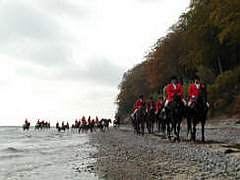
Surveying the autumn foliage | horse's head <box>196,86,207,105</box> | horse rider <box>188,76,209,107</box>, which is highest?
the autumn foliage

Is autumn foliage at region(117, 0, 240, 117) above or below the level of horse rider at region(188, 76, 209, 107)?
above

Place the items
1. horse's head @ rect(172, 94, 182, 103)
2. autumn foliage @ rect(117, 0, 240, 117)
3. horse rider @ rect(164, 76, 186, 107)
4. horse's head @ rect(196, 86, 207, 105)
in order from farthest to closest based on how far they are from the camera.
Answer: autumn foliage @ rect(117, 0, 240, 117) → horse rider @ rect(164, 76, 186, 107) → horse's head @ rect(172, 94, 182, 103) → horse's head @ rect(196, 86, 207, 105)

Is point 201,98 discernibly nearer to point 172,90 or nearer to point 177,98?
point 177,98

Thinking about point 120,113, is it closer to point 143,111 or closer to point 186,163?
point 143,111

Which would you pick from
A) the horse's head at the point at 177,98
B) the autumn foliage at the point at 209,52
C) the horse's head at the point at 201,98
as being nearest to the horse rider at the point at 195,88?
the horse's head at the point at 201,98

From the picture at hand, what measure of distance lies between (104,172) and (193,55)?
28832 millimetres

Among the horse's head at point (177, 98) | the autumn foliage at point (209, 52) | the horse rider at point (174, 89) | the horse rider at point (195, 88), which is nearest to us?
the horse rider at point (195, 88)

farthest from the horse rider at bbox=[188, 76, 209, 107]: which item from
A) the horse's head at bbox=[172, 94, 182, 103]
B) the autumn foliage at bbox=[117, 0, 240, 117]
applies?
the autumn foliage at bbox=[117, 0, 240, 117]

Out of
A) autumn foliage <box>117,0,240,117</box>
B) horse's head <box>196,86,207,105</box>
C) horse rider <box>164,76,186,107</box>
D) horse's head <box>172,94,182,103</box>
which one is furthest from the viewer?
autumn foliage <box>117,0,240,117</box>

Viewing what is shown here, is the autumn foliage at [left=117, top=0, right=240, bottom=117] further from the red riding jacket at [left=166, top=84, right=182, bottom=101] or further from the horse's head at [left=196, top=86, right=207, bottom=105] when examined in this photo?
the horse's head at [left=196, top=86, right=207, bottom=105]

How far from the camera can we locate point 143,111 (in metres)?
19.3

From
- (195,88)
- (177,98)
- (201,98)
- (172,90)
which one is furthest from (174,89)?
(201,98)

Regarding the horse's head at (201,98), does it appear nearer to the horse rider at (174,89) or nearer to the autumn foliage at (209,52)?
the horse rider at (174,89)

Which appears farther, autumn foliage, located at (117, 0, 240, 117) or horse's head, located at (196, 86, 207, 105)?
autumn foliage, located at (117, 0, 240, 117)
